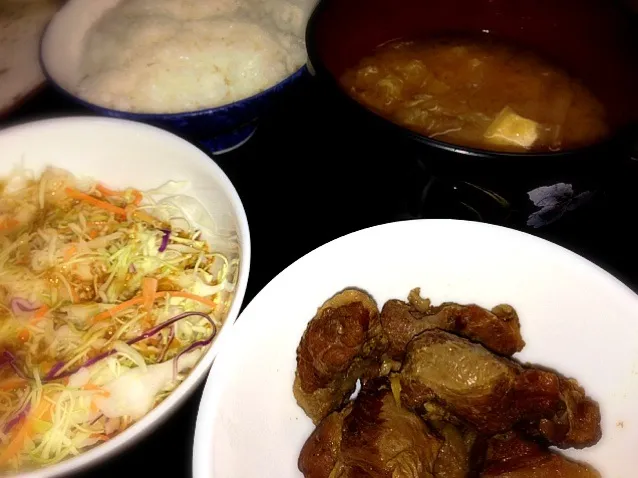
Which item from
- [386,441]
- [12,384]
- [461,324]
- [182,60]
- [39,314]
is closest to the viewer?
[386,441]

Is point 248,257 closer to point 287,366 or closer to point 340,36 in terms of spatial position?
point 287,366

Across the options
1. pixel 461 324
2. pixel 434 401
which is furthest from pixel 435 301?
pixel 434 401

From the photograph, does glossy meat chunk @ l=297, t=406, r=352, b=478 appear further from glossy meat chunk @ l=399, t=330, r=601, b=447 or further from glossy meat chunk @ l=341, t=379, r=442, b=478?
glossy meat chunk @ l=399, t=330, r=601, b=447

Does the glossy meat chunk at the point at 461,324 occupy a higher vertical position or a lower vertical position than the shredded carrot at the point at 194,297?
higher

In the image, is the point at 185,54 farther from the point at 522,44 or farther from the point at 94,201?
the point at 522,44

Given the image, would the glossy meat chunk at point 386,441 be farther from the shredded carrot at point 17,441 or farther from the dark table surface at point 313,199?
the shredded carrot at point 17,441

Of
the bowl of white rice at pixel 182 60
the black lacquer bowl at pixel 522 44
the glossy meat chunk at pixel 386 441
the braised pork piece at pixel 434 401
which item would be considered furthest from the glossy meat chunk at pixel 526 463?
the bowl of white rice at pixel 182 60

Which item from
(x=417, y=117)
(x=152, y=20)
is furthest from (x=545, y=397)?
(x=152, y=20)
